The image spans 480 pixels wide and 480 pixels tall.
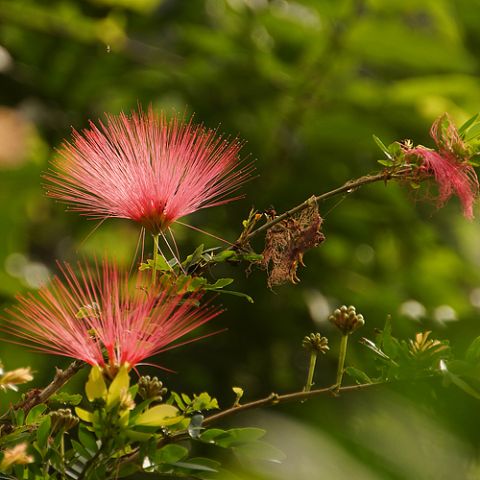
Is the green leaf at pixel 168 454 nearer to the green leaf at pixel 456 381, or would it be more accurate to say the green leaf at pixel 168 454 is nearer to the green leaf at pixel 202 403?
the green leaf at pixel 202 403

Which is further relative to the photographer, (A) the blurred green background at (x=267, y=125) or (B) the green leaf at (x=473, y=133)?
(A) the blurred green background at (x=267, y=125)

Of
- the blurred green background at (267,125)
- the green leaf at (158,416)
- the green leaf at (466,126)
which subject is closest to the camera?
the green leaf at (158,416)

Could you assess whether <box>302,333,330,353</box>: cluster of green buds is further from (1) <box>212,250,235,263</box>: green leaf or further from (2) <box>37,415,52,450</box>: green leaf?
(2) <box>37,415,52,450</box>: green leaf

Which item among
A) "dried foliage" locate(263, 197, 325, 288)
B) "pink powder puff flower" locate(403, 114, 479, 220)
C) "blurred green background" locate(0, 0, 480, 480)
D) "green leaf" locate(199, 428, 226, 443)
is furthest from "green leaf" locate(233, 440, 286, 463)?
"blurred green background" locate(0, 0, 480, 480)

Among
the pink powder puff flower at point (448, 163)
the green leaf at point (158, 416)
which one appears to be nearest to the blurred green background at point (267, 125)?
the pink powder puff flower at point (448, 163)

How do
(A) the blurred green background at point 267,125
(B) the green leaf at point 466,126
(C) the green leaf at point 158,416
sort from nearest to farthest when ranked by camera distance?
(C) the green leaf at point 158,416
(B) the green leaf at point 466,126
(A) the blurred green background at point 267,125

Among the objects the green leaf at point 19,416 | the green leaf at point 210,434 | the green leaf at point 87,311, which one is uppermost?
the green leaf at point 87,311

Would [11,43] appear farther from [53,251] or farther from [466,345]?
[466,345]

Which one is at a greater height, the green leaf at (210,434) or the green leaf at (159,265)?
the green leaf at (159,265)
